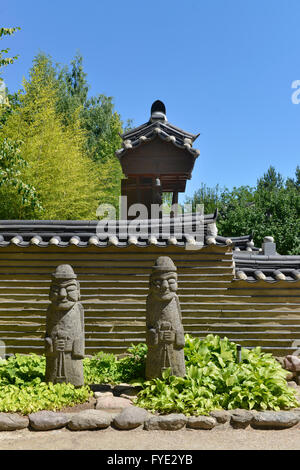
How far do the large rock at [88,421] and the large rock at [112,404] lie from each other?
34 cm

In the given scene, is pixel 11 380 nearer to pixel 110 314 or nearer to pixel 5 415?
pixel 5 415

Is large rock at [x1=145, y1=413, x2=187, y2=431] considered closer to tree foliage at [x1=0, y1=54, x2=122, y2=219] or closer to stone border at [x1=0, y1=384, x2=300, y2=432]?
stone border at [x1=0, y1=384, x2=300, y2=432]

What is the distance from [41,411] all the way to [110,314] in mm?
2662

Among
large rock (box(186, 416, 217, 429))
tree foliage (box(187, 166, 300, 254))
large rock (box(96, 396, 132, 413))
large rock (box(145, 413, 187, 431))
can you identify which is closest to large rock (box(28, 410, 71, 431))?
large rock (box(96, 396, 132, 413))

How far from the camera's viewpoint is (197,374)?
5.53 m

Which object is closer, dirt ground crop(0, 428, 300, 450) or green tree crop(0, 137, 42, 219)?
dirt ground crop(0, 428, 300, 450)

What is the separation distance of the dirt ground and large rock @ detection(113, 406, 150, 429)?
0.07m

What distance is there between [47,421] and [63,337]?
1190mm

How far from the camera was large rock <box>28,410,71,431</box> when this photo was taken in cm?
459

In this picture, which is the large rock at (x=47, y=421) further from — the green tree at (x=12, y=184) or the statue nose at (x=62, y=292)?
the green tree at (x=12, y=184)

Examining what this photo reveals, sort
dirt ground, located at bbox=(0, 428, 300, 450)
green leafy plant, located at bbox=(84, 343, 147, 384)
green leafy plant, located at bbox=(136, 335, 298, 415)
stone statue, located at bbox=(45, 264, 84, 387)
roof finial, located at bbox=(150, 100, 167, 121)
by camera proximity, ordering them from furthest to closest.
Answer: roof finial, located at bbox=(150, 100, 167, 121), green leafy plant, located at bbox=(84, 343, 147, 384), stone statue, located at bbox=(45, 264, 84, 387), green leafy plant, located at bbox=(136, 335, 298, 415), dirt ground, located at bbox=(0, 428, 300, 450)

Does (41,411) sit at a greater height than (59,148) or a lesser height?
lesser
